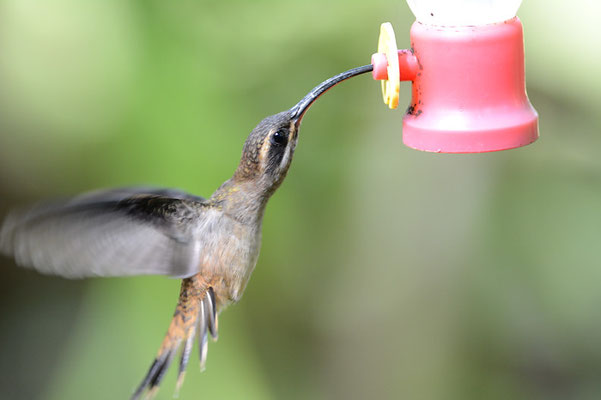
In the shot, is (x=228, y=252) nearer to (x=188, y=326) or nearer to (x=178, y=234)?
(x=178, y=234)

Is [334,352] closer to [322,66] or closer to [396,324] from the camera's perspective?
[396,324]

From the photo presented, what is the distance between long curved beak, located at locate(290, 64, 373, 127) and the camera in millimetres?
1880

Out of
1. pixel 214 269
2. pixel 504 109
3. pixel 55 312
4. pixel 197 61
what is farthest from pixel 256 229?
pixel 55 312

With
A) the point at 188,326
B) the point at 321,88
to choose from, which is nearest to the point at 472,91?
the point at 321,88

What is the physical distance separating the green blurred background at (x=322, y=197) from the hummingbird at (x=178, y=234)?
1006mm

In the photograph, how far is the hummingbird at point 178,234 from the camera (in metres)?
1.89

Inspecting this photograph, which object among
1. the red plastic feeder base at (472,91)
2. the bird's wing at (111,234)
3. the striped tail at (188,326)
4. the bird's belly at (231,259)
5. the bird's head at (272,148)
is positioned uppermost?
the red plastic feeder base at (472,91)

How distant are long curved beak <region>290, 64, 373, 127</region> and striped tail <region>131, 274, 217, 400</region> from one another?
2.04 ft

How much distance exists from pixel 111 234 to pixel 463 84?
3.18 ft

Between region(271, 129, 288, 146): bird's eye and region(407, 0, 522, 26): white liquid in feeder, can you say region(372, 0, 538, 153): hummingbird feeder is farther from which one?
region(271, 129, 288, 146): bird's eye

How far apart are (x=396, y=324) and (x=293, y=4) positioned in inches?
63.9

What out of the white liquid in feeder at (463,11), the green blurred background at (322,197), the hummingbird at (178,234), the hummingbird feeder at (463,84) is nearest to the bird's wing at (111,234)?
the hummingbird at (178,234)

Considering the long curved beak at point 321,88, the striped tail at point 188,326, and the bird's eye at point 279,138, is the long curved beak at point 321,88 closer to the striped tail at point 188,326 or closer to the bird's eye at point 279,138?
the bird's eye at point 279,138

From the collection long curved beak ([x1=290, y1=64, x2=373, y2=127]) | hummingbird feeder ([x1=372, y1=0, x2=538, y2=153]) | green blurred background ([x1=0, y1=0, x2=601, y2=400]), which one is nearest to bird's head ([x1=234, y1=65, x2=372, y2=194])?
long curved beak ([x1=290, y1=64, x2=373, y2=127])
